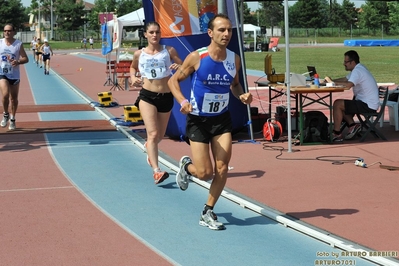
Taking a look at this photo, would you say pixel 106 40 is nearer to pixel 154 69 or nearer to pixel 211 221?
pixel 154 69

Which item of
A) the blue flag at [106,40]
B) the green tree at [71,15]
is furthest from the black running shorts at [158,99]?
the green tree at [71,15]

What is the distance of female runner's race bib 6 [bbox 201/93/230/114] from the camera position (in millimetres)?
7633

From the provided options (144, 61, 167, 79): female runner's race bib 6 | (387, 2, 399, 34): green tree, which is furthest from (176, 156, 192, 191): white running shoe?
(387, 2, 399, 34): green tree

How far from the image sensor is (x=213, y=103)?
25.1 feet

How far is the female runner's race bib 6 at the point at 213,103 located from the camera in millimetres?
7633

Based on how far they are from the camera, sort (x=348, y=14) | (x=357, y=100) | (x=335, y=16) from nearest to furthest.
Answer: (x=357, y=100) < (x=335, y=16) < (x=348, y=14)

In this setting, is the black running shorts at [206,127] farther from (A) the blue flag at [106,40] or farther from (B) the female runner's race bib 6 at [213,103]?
(A) the blue flag at [106,40]

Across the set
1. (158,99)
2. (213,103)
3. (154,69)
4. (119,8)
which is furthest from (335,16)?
(213,103)

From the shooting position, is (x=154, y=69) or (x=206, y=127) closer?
(x=206, y=127)

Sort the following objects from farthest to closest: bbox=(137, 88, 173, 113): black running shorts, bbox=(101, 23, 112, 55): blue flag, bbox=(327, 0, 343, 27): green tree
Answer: bbox=(327, 0, 343, 27): green tree → bbox=(101, 23, 112, 55): blue flag → bbox=(137, 88, 173, 113): black running shorts

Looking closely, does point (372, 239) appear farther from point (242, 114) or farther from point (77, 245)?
point (242, 114)

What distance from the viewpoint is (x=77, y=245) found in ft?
23.2

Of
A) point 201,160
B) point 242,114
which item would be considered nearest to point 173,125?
point 242,114

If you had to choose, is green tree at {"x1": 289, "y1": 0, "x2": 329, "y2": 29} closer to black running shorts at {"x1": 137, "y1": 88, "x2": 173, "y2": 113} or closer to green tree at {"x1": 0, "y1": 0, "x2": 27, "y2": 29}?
green tree at {"x1": 0, "y1": 0, "x2": 27, "y2": 29}
